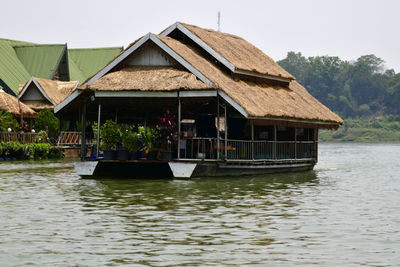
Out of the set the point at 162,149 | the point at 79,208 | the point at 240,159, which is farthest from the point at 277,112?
the point at 79,208

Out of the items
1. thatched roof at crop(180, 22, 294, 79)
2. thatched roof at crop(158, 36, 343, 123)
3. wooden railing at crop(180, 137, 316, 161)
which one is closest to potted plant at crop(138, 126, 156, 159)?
wooden railing at crop(180, 137, 316, 161)

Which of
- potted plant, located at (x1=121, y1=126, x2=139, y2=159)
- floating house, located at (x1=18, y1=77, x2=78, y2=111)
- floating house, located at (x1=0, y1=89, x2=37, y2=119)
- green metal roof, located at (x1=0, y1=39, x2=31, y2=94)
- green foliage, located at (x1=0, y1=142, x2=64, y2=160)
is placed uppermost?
green metal roof, located at (x1=0, y1=39, x2=31, y2=94)

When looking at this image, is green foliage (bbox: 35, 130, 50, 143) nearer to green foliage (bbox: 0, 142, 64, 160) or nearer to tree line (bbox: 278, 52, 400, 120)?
green foliage (bbox: 0, 142, 64, 160)

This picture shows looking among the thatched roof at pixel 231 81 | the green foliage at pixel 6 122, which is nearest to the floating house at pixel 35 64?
the green foliage at pixel 6 122

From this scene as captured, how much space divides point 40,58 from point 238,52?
127 feet

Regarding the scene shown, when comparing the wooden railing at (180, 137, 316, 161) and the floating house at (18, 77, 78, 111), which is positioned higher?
the floating house at (18, 77, 78, 111)

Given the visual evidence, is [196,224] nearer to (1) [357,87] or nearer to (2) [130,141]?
(2) [130,141]

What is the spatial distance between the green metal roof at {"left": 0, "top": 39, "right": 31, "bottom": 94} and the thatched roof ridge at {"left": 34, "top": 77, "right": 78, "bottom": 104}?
4.29m

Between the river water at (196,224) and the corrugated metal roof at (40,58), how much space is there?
41.7m

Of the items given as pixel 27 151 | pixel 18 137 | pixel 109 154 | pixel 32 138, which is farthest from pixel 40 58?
pixel 109 154

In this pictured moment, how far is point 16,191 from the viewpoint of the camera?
22047 mm

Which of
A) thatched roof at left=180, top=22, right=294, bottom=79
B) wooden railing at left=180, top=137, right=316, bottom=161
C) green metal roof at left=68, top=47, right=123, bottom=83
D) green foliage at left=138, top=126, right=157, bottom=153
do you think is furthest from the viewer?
green metal roof at left=68, top=47, right=123, bottom=83

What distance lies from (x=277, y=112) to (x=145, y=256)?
17.6 metres

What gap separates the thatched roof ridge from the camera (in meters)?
54.6
